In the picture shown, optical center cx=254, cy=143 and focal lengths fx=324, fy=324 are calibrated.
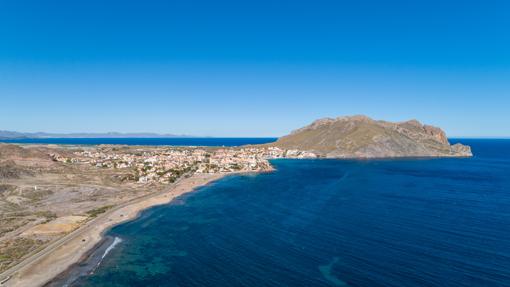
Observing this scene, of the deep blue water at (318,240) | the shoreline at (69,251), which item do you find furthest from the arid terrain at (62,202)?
the deep blue water at (318,240)

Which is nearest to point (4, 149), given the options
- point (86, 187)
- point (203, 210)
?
point (86, 187)

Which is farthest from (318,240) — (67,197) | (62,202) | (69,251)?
(67,197)

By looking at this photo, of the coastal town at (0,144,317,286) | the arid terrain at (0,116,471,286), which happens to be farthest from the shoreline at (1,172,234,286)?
the coastal town at (0,144,317,286)

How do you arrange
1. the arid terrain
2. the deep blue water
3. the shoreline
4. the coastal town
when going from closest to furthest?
the deep blue water, the shoreline, the arid terrain, the coastal town

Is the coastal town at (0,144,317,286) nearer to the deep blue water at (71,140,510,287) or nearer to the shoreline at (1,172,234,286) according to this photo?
A: the shoreline at (1,172,234,286)

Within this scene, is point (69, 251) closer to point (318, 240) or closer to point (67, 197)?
point (318, 240)

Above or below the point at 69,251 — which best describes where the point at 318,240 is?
above

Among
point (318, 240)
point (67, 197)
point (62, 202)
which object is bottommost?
point (62, 202)

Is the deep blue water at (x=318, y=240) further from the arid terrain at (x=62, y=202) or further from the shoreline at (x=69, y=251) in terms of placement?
the arid terrain at (x=62, y=202)
